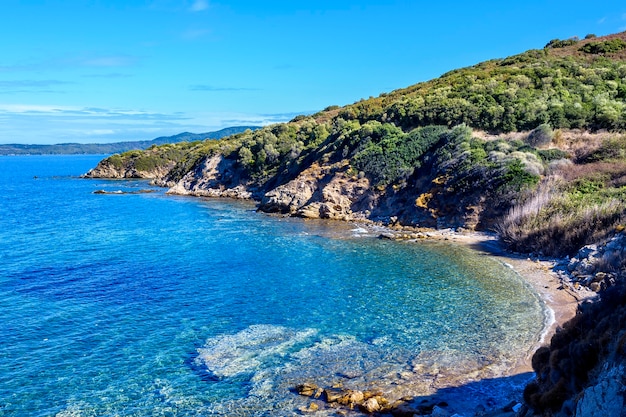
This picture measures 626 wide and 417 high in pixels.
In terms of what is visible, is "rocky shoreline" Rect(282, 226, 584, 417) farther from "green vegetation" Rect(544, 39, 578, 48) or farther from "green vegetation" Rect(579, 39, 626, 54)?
"green vegetation" Rect(544, 39, 578, 48)

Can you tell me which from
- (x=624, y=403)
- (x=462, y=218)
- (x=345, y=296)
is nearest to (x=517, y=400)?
(x=624, y=403)

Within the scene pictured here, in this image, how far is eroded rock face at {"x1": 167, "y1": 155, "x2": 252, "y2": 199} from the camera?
2633 inches

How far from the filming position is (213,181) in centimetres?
Result: 7119

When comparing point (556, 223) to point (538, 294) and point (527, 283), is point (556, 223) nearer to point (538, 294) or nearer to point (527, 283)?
point (527, 283)

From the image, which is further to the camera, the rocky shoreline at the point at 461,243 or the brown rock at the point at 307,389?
the brown rock at the point at 307,389

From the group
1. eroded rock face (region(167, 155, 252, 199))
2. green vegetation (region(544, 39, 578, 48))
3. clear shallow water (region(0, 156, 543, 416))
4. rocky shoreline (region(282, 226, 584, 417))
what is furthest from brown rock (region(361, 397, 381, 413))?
green vegetation (region(544, 39, 578, 48))

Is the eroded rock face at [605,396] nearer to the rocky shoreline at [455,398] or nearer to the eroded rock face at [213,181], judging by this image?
the rocky shoreline at [455,398]

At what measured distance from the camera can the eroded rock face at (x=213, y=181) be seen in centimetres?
6688

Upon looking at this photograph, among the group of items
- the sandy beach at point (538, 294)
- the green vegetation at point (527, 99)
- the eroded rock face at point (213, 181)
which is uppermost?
the green vegetation at point (527, 99)

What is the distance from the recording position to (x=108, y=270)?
26.5 metres

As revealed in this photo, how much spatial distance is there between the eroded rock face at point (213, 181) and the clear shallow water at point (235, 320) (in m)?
32.3

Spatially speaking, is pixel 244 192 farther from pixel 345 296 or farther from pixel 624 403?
pixel 624 403

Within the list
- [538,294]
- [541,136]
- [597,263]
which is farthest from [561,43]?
[538,294]

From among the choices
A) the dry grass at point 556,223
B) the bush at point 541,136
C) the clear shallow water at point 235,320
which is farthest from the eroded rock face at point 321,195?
the dry grass at point 556,223
